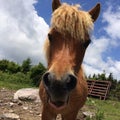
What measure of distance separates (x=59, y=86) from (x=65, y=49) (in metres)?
0.61

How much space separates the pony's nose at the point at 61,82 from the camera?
353cm

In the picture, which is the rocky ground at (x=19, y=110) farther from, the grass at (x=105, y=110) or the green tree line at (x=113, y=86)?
the green tree line at (x=113, y=86)

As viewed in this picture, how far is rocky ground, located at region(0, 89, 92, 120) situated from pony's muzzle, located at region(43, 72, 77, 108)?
13.4 feet

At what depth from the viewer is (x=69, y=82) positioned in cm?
361

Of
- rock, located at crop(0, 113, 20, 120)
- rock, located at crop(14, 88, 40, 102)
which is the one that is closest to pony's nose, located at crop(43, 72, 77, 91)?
rock, located at crop(0, 113, 20, 120)

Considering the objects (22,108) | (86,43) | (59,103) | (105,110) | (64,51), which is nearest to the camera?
(59,103)

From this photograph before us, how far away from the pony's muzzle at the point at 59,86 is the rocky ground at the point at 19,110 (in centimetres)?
408

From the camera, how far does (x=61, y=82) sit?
3.52 metres

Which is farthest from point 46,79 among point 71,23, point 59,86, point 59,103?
point 71,23

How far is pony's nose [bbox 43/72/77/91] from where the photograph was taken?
353 centimetres

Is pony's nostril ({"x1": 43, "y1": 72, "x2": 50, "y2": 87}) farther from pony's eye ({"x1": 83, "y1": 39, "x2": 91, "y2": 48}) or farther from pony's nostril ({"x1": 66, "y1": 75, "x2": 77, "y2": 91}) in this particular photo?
pony's eye ({"x1": 83, "y1": 39, "x2": 91, "y2": 48})

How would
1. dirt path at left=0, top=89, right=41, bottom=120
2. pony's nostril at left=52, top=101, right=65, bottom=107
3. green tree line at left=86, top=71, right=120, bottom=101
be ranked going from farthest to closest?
1. green tree line at left=86, top=71, right=120, bottom=101
2. dirt path at left=0, top=89, right=41, bottom=120
3. pony's nostril at left=52, top=101, right=65, bottom=107

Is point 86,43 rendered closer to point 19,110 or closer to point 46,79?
point 46,79

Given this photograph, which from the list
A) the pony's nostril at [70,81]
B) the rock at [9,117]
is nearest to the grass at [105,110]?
the rock at [9,117]
